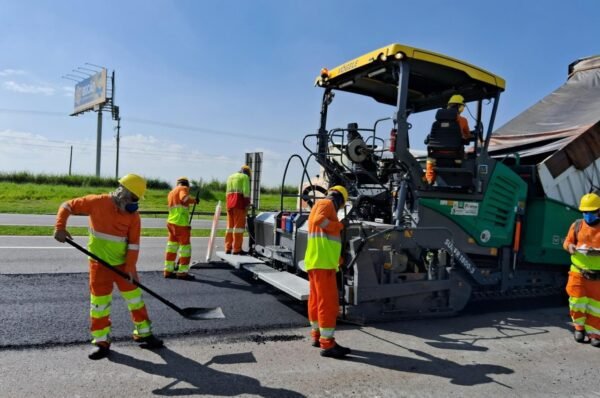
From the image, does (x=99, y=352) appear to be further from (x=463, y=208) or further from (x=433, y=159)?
(x=463, y=208)

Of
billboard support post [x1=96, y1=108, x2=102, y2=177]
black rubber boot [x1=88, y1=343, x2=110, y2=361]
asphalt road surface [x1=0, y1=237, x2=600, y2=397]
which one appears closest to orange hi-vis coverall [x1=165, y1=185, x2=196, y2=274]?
asphalt road surface [x1=0, y1=237, x2=600, y2=397]

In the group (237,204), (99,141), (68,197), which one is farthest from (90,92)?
(237,204)

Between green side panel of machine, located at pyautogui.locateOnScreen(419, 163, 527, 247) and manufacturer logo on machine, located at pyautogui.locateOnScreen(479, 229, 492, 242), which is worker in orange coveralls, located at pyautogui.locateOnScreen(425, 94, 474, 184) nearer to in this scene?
green side panel of machine, located at pyautogui.locateOnScreen(419, 163, 527, 247)

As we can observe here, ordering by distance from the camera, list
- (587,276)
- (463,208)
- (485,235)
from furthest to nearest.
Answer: (485,235) → (463,208) → (587,276)

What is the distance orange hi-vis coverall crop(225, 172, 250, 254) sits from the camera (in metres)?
8.14

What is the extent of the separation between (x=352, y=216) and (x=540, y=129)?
3708 millimetres

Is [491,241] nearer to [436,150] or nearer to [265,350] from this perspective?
[436,150]

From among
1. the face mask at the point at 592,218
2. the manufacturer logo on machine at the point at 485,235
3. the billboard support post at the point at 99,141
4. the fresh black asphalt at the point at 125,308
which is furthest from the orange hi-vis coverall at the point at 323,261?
the billboard support post at the point at 99,141

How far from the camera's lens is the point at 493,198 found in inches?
245

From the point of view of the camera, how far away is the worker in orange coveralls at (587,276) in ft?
17.2

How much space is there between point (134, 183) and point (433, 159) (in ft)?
11.0

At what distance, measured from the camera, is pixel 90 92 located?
45.6 m

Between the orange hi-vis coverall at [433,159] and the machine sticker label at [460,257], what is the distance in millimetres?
746

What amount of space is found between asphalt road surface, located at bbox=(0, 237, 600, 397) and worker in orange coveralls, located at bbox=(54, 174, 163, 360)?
0.78 feet
